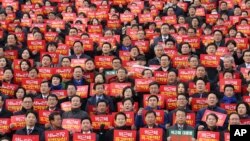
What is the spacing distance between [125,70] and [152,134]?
2.81 m

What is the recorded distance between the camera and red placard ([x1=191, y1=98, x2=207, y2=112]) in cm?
1287

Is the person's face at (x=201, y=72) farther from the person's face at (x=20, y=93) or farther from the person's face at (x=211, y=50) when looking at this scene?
the person's face at (x=20, y=93)

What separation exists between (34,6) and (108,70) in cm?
641

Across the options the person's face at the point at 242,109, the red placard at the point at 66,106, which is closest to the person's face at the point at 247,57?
the person's face at the point at 242,109

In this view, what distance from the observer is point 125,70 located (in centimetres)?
1376

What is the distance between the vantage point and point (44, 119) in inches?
486

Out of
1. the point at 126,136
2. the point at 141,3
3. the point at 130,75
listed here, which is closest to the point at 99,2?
the point at 141,3

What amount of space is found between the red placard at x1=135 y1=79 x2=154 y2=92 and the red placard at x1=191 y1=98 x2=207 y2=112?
114 cm

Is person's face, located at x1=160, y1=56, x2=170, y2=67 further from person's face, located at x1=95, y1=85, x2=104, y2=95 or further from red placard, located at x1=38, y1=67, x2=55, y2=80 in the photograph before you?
red placard, located at x1=38, y1=67, x2=55, y2=80

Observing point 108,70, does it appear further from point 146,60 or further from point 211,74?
point 211,74

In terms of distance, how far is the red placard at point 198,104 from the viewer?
12.9 metres

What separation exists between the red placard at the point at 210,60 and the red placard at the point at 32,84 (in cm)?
393

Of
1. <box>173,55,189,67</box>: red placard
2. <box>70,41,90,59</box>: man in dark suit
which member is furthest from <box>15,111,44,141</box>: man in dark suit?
<box>173,55,189,67</box>: red placard

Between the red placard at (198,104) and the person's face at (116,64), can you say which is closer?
the red placard at (198,104)
